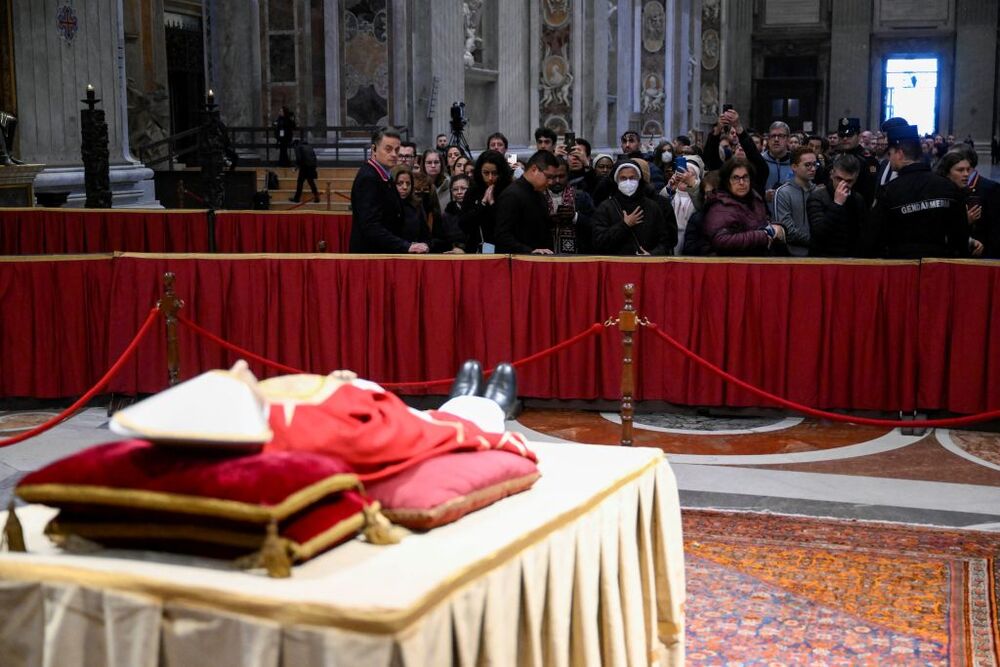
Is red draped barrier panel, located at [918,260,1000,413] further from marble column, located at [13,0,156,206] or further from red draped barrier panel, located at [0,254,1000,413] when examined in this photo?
marble column, located at [13,0,156,206]

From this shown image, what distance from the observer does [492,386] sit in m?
4.76

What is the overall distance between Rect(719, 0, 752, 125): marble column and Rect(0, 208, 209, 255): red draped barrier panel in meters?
28.1

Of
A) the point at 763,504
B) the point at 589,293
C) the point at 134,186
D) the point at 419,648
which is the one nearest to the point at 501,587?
the point at 419,648

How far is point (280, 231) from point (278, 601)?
1119cm

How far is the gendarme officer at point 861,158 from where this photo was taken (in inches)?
493

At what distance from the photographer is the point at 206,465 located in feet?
9.63

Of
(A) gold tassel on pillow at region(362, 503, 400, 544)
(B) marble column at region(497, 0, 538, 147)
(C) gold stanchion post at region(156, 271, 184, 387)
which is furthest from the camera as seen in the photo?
(B) marble column at region(497, 0, 538, 147)

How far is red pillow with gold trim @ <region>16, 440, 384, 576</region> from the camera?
2.87 m

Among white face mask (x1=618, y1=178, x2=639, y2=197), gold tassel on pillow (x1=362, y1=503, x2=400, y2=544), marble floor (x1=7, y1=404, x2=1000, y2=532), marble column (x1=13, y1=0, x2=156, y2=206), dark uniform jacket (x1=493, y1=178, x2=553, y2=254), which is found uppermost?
marble column (x1=13, y1=0, x2=156, y2=206)

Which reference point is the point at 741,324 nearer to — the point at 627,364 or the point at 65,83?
the point at 627,364

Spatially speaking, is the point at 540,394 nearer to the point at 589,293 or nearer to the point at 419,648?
the point at 589,293

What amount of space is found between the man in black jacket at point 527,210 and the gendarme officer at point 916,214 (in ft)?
7.44

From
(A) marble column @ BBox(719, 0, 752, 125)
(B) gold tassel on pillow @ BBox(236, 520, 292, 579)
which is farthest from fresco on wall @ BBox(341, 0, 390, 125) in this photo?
(B) gold tassel on pillow @ BBox(236, 520, 292, 579)

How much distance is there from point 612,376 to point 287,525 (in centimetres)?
613
